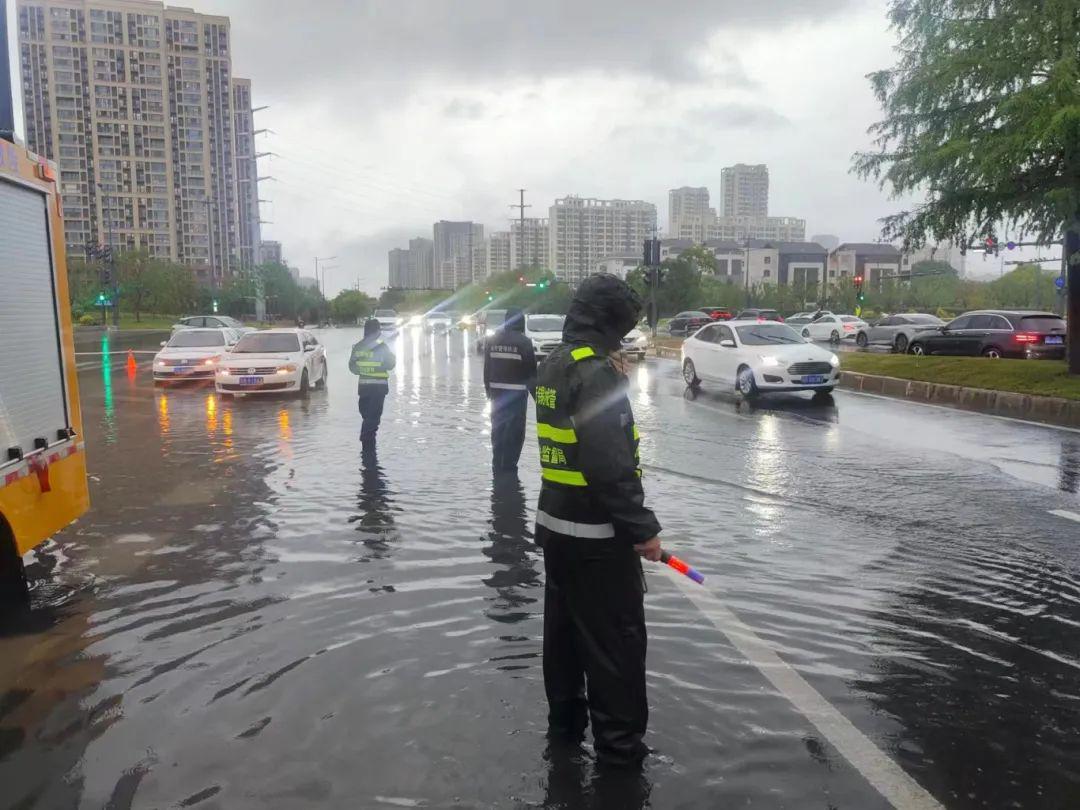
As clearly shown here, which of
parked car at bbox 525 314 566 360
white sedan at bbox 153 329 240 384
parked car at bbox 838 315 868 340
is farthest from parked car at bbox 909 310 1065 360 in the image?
white sedan at bbox 153 329 240 384

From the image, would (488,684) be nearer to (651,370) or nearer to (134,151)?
(651,370)

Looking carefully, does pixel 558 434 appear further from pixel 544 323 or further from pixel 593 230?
pixel 593 230

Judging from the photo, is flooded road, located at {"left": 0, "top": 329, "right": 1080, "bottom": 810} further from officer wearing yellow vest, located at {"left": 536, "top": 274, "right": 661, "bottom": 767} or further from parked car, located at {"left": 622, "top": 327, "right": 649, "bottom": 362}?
parked car, located at {"left": 622, "top": 327, "right": 649, "bottom": 362}

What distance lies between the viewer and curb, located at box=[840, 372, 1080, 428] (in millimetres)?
14695

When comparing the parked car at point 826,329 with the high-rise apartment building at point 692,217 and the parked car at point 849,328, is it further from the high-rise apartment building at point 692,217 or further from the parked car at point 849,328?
the high-rise apartment building at point 692,217

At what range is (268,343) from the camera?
62.8ft

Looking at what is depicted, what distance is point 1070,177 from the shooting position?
51.5 feet

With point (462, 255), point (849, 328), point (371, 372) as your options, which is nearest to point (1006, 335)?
point (849, 328)

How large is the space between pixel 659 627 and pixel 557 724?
139 centimetres

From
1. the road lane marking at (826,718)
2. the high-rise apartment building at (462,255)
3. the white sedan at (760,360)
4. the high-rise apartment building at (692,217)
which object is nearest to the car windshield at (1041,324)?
the white sedan at (760,360)

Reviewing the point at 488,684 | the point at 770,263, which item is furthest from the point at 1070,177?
the point at 770,263

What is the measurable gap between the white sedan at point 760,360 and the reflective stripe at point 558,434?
1386 centimetres

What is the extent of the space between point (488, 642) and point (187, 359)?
18057 millimetres

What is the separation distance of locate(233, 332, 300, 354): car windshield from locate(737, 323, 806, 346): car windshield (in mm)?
9213
